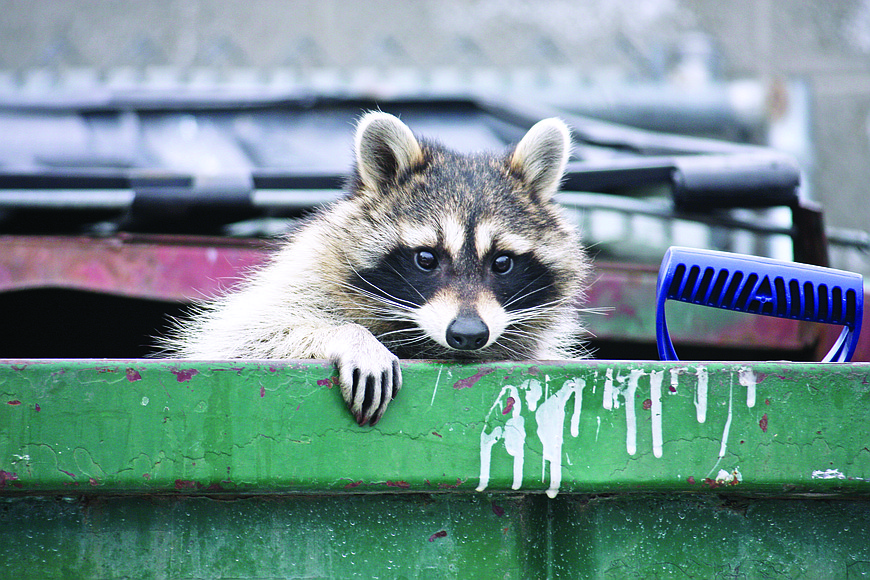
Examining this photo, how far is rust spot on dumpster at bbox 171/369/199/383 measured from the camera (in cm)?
120

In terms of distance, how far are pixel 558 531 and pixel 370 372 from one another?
1.40 ft

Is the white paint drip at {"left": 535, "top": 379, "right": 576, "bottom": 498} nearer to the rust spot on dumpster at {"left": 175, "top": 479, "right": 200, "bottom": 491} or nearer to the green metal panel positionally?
the green metal panel

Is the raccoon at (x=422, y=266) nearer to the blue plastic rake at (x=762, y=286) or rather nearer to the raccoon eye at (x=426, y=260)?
the raccoon eye at (x=426, y=260)

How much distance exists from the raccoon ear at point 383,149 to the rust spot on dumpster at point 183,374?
1.12 m

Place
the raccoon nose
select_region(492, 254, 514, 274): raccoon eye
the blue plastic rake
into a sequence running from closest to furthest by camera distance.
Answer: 1. the blue plastic rake
2. the raccoon nose
3. select_region(492, 254, 514, 274): raccoon eye

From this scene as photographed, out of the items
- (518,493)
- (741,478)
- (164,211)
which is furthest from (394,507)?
(164,211)

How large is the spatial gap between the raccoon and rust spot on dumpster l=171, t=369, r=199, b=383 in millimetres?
558

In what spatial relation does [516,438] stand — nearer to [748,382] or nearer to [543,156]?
[748,382]

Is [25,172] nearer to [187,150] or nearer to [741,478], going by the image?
[187,150]

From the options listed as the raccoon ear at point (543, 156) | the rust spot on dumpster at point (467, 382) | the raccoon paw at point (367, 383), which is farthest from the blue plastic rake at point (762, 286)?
the raccoon ear at point (543, 156)

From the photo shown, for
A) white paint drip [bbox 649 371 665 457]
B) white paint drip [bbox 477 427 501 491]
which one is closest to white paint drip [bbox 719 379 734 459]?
white paint drip [bbox 649 371 665 457]

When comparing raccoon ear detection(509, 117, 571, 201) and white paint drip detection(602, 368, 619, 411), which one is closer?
white paint drip detection(602, 368, 619, 411)

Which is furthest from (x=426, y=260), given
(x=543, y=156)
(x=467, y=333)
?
(x=543, y=156)

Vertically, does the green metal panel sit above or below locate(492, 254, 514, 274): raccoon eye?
below
